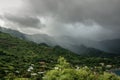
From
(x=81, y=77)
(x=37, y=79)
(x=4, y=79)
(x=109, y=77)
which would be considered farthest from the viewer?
(x=37, y=79)

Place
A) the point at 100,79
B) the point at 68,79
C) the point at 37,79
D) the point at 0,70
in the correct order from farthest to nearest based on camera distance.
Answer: the point at 0,70 < the point at 37,79 < the point at 100,79 < the point at 68,79

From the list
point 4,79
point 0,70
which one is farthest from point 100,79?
point 0,70

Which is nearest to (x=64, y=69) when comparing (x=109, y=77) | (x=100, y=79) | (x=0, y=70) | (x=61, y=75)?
(x=61, y=75)

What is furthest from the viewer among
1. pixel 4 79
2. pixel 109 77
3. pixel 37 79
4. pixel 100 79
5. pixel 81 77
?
pixel 37 79

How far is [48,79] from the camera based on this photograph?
216 feet

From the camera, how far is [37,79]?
149000 mm

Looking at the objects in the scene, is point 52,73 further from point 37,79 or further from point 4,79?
point 37,79

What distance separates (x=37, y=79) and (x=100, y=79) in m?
76.5

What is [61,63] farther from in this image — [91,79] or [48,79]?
[91,79]

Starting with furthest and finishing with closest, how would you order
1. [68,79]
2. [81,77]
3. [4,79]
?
[4,79]
[81,77]
[68,79]

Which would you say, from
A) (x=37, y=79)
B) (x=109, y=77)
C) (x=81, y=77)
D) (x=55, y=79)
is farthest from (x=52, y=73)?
(x=37, y=79)

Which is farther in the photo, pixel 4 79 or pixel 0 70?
pixel 0 70

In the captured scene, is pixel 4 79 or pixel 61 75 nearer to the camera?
pixel 61 75

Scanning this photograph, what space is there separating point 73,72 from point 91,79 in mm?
8171
